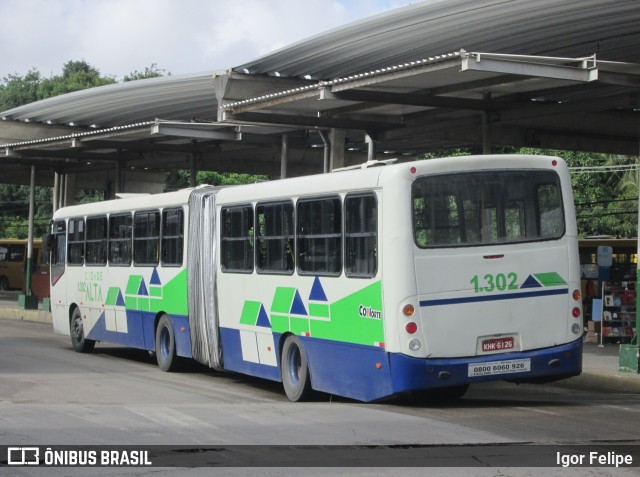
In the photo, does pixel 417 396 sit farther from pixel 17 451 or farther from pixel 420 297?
pixel 17 451

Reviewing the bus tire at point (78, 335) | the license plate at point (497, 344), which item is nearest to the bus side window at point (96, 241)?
the bus tire at point (78, 335)

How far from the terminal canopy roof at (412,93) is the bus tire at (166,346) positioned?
4.75 m

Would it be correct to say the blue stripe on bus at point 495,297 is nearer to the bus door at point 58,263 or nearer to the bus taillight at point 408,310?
the bus taillight at point 408,310

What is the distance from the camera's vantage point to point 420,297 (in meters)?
13.4

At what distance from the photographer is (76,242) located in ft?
80.7

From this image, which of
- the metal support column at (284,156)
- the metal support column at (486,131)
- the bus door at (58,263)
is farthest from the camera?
the metal support column at (284,156)

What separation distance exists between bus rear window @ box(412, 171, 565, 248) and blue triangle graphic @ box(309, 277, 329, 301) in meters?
1.90

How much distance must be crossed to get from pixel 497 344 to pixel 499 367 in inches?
10.4

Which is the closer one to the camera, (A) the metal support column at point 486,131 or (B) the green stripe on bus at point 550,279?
(B) the green stripe on bus at point 550,279

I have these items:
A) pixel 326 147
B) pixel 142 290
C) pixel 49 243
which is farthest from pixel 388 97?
pixel 49 243

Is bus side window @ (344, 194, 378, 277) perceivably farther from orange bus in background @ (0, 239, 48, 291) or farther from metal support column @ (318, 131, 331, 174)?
orange bus in background @ (0, 239, 48, 291)

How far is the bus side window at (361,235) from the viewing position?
1381 cm

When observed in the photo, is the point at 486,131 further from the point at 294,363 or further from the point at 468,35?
the point at 294,363

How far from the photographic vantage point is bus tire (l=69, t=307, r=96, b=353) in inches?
954
